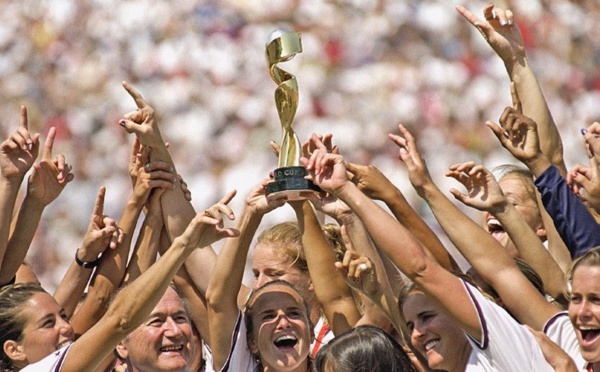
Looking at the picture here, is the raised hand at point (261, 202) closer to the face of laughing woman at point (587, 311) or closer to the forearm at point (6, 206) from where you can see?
the forearm at point (6, 206)

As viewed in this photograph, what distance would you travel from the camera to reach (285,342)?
420 centimetres

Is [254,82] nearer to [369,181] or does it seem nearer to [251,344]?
[369,181]

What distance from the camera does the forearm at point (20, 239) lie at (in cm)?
474

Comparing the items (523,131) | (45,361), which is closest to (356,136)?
(523,131)

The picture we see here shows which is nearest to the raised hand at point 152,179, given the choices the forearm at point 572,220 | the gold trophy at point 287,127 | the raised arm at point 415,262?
the gold trophy at point 287,127

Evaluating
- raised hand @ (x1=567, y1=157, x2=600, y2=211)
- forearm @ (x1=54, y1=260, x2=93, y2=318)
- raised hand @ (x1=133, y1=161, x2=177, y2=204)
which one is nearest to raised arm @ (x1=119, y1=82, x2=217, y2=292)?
raised hand @ (x1=133, y1=161, x2=177, y2=204)

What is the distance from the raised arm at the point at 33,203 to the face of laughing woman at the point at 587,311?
2015 millimetres

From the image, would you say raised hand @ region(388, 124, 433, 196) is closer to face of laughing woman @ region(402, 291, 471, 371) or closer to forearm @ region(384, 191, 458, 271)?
forearm @ region(384, 191, 458, 271)

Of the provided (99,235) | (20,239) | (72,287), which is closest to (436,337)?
(99,235)

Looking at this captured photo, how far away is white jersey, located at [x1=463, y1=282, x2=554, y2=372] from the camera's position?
11.9 ft

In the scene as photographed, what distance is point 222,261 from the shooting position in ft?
14.0

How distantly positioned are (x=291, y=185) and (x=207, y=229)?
34 cm

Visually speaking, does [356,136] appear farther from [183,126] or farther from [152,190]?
[152,190]

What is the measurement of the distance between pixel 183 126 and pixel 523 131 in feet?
12.5
